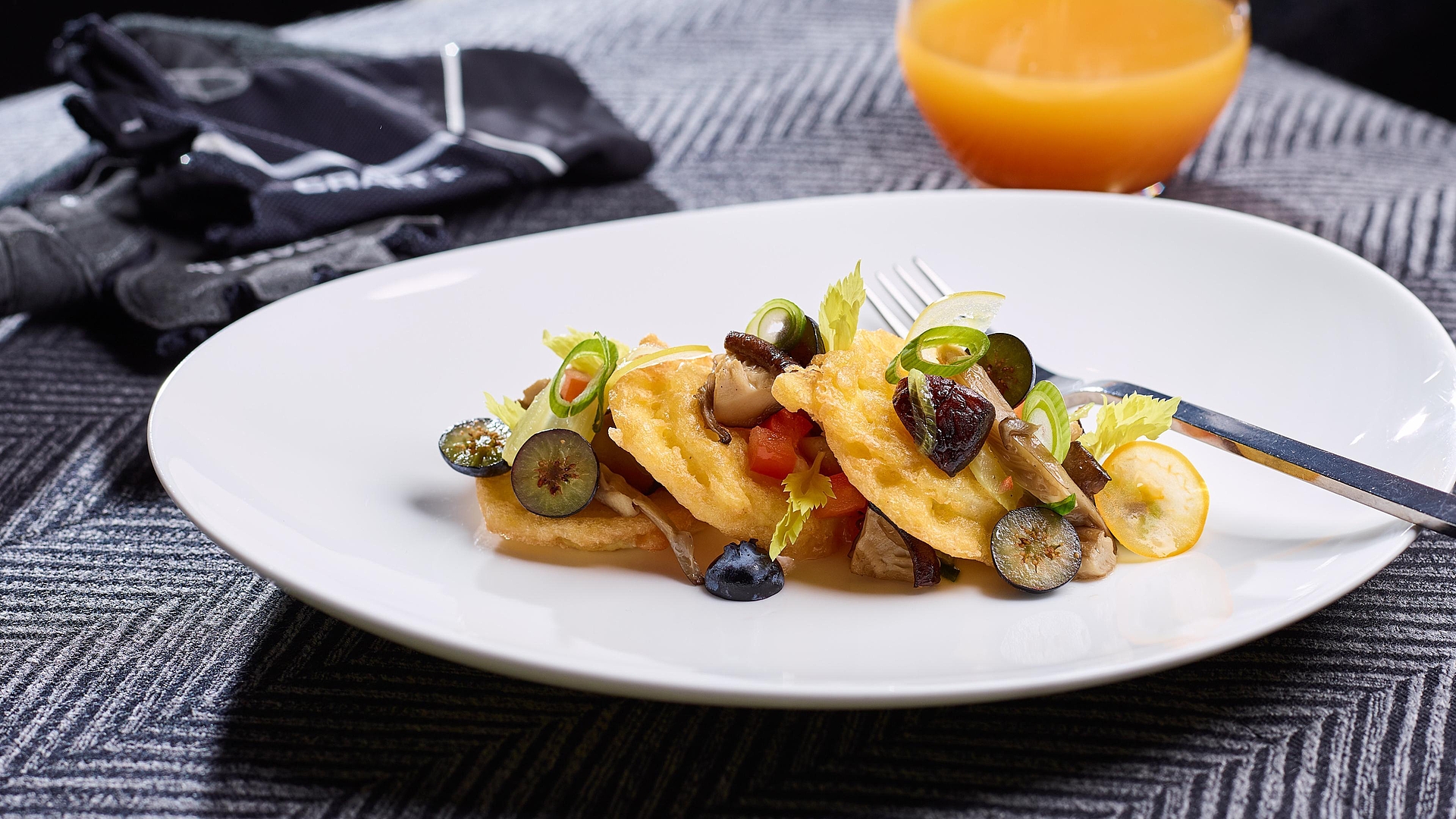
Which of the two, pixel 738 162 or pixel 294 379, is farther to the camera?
pixel 738 162

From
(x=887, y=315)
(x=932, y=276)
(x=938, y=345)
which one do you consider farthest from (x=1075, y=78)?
(x=938, y=345)

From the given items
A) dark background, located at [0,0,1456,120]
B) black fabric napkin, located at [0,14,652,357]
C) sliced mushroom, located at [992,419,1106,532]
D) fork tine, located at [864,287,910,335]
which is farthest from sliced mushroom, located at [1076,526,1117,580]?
dark background, located at [0,0,1456,120]

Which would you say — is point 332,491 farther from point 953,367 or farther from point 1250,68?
point 1250,68

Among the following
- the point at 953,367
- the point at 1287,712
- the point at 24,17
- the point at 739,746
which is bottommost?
the point at 24,17

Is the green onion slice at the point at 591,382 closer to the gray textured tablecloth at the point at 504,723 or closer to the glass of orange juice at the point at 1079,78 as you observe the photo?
the gray textured tablecloth at the point at 504,723

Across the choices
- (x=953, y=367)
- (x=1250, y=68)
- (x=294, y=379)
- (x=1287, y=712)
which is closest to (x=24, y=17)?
(x=294, y=379)

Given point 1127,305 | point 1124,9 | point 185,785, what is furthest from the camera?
point 1124,9

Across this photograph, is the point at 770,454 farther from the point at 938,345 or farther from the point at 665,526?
the point at 938,345
